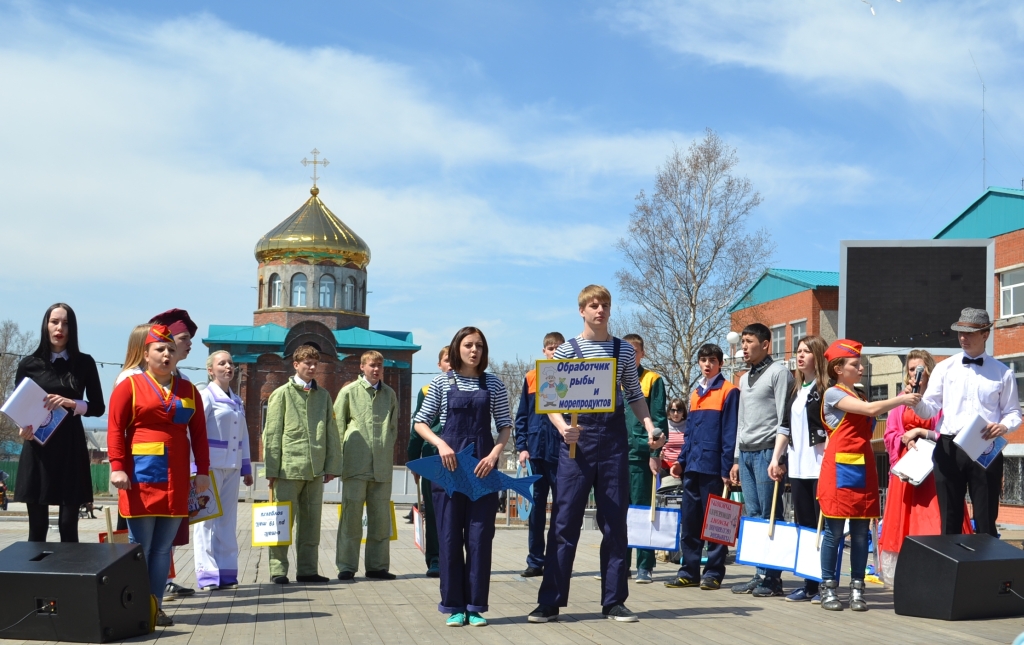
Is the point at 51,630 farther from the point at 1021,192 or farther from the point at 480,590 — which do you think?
the point at 1021,192

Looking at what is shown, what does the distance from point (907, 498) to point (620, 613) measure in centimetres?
337

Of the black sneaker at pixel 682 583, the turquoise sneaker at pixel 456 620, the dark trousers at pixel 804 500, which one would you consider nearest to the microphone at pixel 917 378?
the dark trousers at pixel 804 500

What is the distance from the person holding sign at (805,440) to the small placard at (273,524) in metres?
3.98

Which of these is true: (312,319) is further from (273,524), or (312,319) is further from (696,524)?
(696,524)

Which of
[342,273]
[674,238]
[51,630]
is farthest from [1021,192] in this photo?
[51,630]

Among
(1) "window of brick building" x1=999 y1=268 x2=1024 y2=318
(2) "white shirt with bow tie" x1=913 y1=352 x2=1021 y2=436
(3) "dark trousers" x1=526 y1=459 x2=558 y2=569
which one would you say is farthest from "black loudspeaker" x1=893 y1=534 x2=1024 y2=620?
(1) "window of brick building" x1=999 y1=268 x2=1024 y2=318

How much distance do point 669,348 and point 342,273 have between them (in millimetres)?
29480

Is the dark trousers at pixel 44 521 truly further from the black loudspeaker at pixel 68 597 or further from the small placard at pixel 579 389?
the small placard at pixel 579 389

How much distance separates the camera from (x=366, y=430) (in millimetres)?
10234

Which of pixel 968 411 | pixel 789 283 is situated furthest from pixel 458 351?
pixel 789 283

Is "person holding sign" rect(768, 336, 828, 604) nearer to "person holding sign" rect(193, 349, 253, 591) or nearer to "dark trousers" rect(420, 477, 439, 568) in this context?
"dark trousers" rect(420, 477, 439, 568)

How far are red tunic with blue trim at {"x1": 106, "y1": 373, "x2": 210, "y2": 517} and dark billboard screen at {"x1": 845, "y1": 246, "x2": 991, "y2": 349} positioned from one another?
13.7 meters

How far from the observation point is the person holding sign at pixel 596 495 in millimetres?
7320

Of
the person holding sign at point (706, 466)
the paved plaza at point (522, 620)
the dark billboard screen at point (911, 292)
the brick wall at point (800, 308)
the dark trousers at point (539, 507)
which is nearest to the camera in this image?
the paved plaza at point (522, 620)
